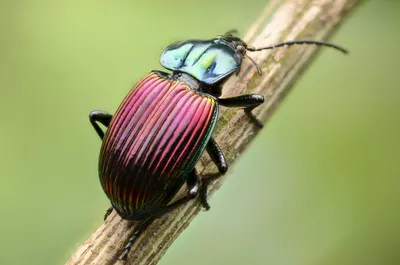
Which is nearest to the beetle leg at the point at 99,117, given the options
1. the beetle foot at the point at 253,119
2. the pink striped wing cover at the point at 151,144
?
the pink striped wing cover at the point at 151,144

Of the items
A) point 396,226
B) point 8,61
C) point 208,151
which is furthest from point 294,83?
point 8,61

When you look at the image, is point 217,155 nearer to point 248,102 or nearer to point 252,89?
point 248,102


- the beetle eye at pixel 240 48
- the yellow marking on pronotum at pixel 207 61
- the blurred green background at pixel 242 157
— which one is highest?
the yellow marking on pronotum at pixel 207 61

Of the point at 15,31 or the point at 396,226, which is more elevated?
the point at 15,31

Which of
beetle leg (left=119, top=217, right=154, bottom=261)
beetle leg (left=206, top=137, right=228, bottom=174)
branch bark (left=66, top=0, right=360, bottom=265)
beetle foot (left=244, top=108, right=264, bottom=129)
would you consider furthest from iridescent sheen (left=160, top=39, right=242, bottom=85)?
beetle leg (left=119, top=217, right=154, bottom=261)

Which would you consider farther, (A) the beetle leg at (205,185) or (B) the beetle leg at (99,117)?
(B) the beetle leg at (99,117)

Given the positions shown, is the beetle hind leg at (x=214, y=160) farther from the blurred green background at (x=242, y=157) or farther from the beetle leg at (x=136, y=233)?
the blurred green background at (x=242, y=157)

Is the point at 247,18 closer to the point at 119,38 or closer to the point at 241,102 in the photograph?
the point at 119,38

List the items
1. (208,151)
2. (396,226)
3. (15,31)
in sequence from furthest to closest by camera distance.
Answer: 1. (15,31)
2. (396,226)
3. (208,151)
